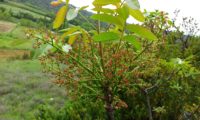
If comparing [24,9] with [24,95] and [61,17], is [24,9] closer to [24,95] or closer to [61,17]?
[24,95]

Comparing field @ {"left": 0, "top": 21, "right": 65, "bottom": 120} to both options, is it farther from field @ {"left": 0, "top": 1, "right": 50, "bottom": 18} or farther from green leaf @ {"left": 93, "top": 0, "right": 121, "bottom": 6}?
field @ {"left": 0, "top": 1, "right": 50, "bottom": 18}

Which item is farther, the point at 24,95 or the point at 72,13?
the point at 24,95

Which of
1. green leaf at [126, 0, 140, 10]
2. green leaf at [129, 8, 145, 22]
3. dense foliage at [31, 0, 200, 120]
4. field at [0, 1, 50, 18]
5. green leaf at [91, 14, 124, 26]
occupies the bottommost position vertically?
dense foliage at [31, 0, 200, 120]

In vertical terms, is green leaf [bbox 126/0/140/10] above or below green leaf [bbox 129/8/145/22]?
above

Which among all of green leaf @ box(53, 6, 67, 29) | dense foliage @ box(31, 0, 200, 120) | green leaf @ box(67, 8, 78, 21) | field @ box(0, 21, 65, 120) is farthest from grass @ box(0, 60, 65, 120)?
green leaf @ box(67, 8, 78, 21)

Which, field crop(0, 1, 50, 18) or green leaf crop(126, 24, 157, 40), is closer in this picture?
green leaf crop(126, 24, 157, 40)

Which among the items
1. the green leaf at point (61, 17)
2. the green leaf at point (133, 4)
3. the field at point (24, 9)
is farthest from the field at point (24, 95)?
the field at point (24, 9)

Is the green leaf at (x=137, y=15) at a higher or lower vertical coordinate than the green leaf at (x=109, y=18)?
higher

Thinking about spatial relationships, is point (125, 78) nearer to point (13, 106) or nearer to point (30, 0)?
point (13, 106)

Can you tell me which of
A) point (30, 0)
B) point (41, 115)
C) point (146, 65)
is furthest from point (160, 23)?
point (30, 0)

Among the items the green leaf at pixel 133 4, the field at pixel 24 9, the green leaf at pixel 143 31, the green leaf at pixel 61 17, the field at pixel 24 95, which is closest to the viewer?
the green leaf at pixel 133 4

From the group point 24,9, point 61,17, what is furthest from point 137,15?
point 24,9

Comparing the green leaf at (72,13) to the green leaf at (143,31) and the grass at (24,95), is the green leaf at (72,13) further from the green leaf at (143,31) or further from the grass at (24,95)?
the grass at (24,95)

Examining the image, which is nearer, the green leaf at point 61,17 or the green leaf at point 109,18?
the green leaf at point 109,18
